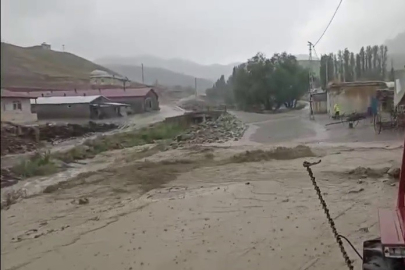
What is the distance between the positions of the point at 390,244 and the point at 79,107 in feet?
38.8

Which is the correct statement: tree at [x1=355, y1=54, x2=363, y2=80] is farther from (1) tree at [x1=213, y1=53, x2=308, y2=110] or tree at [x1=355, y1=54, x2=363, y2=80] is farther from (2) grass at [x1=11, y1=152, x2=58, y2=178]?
(2) grass at [x1=11, y1=152, x2=58, y2=178]

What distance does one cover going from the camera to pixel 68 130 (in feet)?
39.2

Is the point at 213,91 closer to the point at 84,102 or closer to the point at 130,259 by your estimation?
the point at 84,102

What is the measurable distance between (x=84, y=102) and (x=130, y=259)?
9773 mm

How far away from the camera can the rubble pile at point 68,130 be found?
10264 millimetres

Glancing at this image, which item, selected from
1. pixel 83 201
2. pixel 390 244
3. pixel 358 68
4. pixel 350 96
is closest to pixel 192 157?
pixel 83 201

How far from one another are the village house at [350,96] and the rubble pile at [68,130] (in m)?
5.84

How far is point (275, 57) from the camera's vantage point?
17891 millimetres

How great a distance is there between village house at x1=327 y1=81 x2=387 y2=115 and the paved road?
50 centimetres

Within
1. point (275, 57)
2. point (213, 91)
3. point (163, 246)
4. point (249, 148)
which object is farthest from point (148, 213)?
point (275, 57)

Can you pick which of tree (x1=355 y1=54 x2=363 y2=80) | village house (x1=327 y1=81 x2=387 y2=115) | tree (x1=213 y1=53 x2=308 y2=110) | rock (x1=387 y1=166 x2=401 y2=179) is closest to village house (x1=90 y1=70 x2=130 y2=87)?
tree (x1=213 y1=53 x2=308 y2=110)

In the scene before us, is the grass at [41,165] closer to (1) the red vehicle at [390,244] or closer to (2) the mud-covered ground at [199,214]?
(2) the mud-covered ground at [199,214]

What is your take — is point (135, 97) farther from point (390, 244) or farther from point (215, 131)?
point (390, 244)

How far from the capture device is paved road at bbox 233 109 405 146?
33.9 feet
